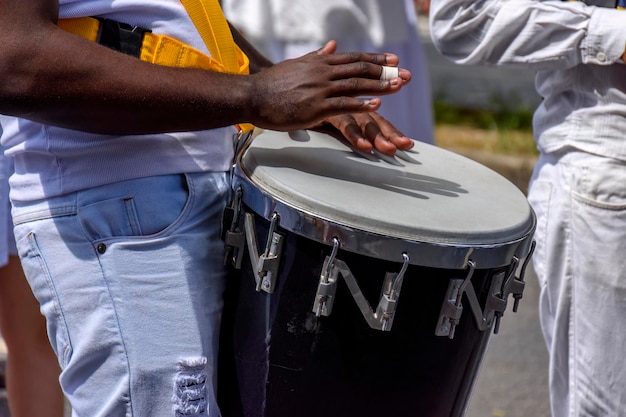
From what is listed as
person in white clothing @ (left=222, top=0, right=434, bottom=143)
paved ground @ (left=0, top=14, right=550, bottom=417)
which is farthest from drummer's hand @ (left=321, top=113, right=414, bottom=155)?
person in white clothing @ (left=222, top=0, right=434, bottom=143)

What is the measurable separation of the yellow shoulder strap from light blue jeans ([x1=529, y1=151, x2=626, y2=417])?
835mm

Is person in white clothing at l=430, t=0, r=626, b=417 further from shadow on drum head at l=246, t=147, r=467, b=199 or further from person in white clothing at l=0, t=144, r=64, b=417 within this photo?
person in white clothing at l=0, t=144, r=64, b=417

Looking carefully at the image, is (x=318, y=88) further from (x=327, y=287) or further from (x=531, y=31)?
(x=531, y=31)

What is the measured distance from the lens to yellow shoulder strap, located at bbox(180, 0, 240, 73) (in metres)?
1.65

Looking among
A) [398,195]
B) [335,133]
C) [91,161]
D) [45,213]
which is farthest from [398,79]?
[45,213]

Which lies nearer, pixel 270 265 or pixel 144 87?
pixel 144 87

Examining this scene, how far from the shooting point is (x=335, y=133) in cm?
189

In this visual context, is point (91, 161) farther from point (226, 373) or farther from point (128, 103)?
point (226, 373)

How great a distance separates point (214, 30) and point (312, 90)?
0.88 feet

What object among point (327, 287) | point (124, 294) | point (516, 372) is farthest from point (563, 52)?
point (516, 372)

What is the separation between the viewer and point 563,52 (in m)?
2.07

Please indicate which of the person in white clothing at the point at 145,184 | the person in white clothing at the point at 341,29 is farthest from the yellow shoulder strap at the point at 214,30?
the person in white clothing at the point at 341,29

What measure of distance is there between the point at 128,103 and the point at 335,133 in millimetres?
537

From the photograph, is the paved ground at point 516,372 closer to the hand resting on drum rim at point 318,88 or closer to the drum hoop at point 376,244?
the drum hoop at point 376,244
